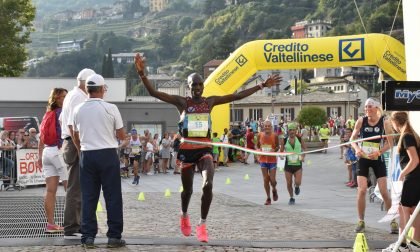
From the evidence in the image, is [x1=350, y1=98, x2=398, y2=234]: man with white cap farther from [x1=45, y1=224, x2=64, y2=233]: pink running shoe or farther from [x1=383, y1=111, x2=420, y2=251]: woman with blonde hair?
[x1=45, y1=224, x2=64, y2=233]: pink running shoe

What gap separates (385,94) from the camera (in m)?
5.94

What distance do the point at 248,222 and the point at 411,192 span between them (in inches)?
124

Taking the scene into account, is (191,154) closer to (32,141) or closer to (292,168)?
(292,168)

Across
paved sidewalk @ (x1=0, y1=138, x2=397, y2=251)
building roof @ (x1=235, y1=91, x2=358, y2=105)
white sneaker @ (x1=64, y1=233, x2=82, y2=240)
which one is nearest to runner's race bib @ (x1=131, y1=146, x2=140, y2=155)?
paved sidewalk @ (x1=0, y1=138, x2=397, y2=251)

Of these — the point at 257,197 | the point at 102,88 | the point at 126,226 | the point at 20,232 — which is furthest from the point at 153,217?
the point at 257,197

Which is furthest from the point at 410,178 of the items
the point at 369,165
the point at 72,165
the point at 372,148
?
the point at 72,165

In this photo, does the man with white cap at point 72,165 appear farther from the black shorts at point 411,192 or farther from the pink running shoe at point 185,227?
the black shorts at point 411,192

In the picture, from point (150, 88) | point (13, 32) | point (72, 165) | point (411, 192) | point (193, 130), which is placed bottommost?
point (411, 192)

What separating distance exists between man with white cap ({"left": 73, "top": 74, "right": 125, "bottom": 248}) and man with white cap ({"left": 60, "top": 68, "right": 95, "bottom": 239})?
27.3 inches

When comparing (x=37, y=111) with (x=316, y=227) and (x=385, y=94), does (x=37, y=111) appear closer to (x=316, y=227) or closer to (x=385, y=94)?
(x=316, y=227)

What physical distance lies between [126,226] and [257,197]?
6701 mm

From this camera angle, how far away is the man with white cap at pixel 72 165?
8.20m

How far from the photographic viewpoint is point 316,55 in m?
24.5

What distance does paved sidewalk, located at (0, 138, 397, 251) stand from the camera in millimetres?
7699
